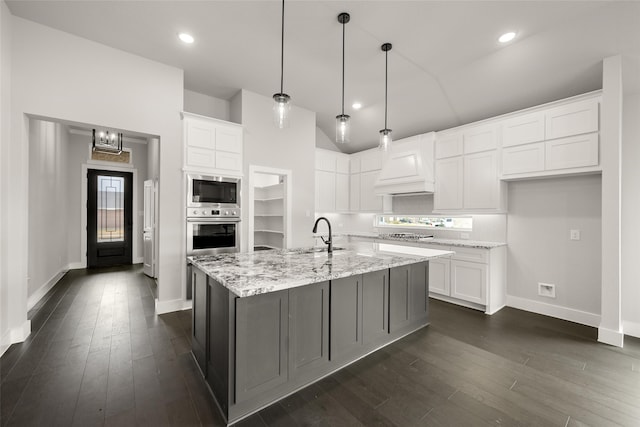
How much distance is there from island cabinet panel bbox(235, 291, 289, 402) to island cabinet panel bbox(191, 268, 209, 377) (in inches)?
19.0

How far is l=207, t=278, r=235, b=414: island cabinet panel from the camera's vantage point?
1.62 meters

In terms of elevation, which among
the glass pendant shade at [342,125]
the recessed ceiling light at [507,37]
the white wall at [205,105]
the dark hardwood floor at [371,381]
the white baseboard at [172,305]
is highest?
the recessed ceiling light at [507,37]

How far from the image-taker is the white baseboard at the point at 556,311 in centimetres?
317

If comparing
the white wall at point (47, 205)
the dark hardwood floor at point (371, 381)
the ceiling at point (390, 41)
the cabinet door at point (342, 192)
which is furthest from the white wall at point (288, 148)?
the white wall at point (47, 205)

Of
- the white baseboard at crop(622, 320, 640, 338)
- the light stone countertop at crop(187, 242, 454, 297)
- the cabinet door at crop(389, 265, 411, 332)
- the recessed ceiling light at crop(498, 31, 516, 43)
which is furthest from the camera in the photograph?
the white baseboard at crop(622, 320, 640, 338)

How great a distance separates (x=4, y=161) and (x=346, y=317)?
3393 mm

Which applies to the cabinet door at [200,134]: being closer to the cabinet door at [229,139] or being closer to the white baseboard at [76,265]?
the cabinet door at [229,139]

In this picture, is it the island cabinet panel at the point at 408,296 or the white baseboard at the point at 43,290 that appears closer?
the island cabinet panel at the point at 408,296

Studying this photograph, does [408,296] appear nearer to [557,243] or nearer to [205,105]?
[557,243]

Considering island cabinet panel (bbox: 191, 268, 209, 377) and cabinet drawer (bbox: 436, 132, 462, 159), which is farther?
cabinet drawer (bbox: 436, 132, 462, 159)

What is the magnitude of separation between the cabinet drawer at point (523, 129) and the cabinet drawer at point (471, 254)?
57.7 inches

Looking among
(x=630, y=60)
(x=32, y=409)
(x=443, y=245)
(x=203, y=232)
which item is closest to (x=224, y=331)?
(x=32, y=409)

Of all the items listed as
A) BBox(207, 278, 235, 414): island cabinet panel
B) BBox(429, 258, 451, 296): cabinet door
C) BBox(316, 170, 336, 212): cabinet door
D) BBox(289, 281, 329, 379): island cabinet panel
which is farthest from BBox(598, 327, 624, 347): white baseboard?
BBox(316, 170, 336, 212): cabinet door

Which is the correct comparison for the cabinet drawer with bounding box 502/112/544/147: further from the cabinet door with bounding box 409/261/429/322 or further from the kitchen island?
the kitchen island
